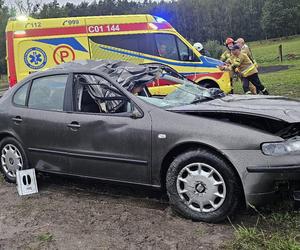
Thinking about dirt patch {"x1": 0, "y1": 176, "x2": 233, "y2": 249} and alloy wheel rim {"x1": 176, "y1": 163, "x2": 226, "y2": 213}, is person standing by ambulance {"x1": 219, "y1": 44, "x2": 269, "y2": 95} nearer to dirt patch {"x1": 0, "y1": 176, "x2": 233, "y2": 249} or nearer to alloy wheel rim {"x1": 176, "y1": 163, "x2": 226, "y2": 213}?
dirt patch {"x1": 0, "y1": 176, "x2": 233, "y2": 249}

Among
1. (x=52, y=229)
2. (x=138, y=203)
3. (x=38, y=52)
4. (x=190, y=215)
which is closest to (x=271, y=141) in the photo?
(x=190, y=215)

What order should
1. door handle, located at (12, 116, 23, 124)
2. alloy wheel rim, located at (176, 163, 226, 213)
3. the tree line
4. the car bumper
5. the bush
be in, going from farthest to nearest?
the tree line < the bush < door handle, located at (12, 116, 23, 124) < alloy wheel rim, located at (176, 163, 226, 213) < the car bumper

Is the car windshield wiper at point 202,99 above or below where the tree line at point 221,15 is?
below

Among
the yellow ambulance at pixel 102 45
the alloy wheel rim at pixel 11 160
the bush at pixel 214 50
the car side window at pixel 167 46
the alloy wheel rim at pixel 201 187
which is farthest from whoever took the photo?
the bush at pixel 214 50

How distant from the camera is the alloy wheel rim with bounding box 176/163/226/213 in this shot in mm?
3961

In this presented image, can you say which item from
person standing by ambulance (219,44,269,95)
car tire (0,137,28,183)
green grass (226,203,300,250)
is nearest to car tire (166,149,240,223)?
green grass (226,203,300,250)

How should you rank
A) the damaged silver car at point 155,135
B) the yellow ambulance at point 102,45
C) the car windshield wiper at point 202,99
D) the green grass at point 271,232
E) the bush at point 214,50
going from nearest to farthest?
the green grass at point 271,232
the damaged silver car at point 155,135
the car windshield wiper at point 202,99
the yellow ambulance at point 102,45
the bush at point 214,50

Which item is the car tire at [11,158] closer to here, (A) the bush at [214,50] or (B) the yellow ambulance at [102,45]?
(B) the yellow ambulance at [102,45]

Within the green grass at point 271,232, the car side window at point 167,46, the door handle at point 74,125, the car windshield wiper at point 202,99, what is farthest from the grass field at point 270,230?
the car side window at point 167,46

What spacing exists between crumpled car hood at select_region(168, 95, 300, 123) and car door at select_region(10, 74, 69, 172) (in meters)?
1.41

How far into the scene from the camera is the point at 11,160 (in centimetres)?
561

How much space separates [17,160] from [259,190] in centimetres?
314

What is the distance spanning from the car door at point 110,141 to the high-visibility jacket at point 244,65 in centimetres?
610

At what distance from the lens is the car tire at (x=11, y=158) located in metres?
5.46
